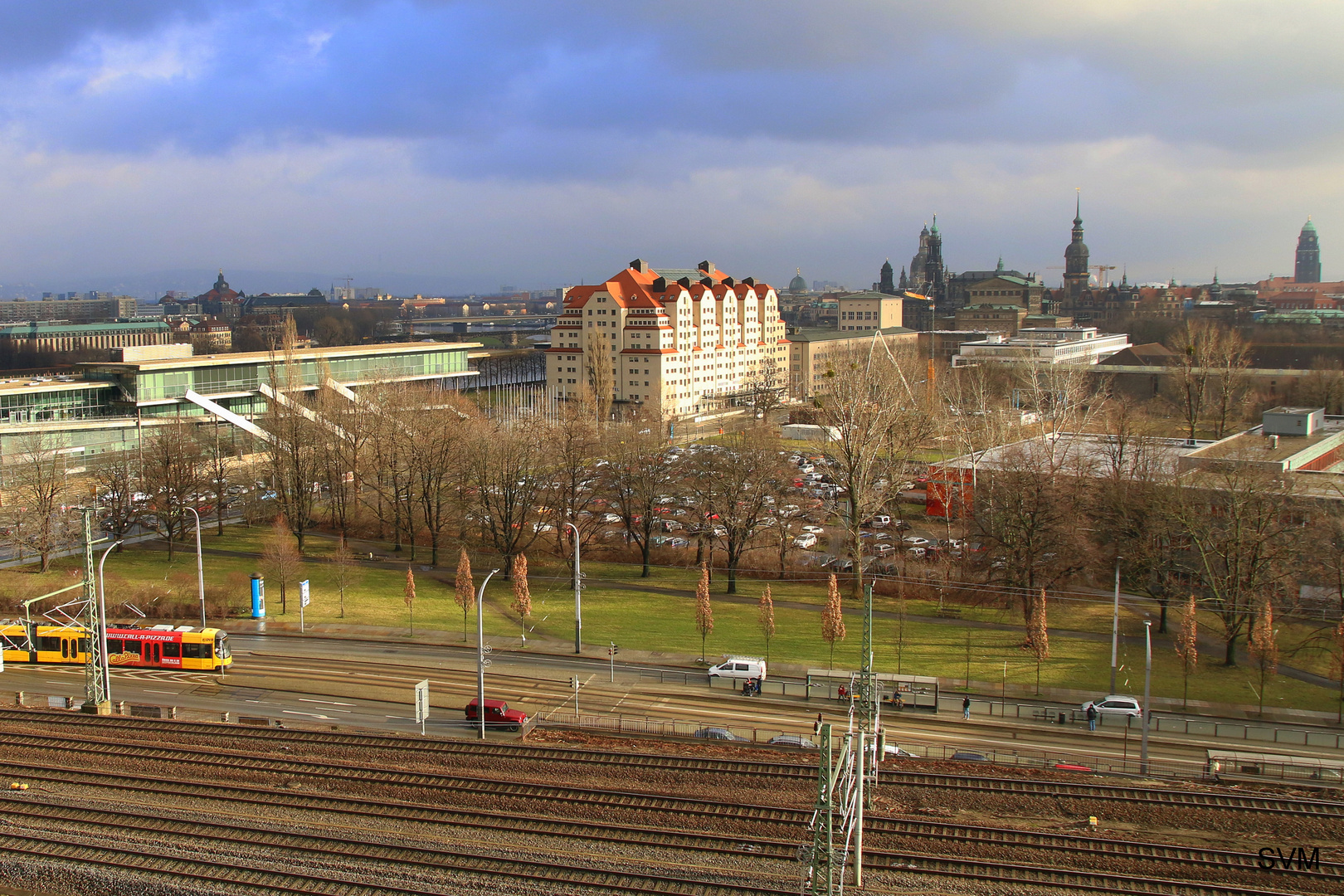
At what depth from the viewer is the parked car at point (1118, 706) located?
31.3 meters

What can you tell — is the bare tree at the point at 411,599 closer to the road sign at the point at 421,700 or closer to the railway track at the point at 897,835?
the road sign at the point at 421,700

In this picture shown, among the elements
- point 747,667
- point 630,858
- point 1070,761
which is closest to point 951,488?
point 747,667

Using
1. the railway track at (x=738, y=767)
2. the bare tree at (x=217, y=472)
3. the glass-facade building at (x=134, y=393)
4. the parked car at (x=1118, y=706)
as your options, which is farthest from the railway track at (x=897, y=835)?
the glass-facade building at (x=134, y=393)

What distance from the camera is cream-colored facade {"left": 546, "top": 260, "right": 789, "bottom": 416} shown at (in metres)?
110

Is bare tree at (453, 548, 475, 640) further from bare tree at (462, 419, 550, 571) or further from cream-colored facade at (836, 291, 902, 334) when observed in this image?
cream-colored facade at (836, 291, 902, 334)

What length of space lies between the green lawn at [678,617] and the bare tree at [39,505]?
1.75m

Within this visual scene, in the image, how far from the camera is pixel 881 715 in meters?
31.8

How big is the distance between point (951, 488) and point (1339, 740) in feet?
98.1

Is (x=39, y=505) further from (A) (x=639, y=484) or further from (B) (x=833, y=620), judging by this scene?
(B) (x=833, y=620)

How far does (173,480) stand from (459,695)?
31.1m

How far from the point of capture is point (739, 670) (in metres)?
34.8

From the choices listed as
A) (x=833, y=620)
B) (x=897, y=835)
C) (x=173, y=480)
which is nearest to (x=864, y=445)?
(x=833, y=620)

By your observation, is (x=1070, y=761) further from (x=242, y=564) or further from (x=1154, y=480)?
(x=242, y=564)

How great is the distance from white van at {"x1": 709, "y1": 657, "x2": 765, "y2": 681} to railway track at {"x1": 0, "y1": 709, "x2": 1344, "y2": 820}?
7.46 metres
